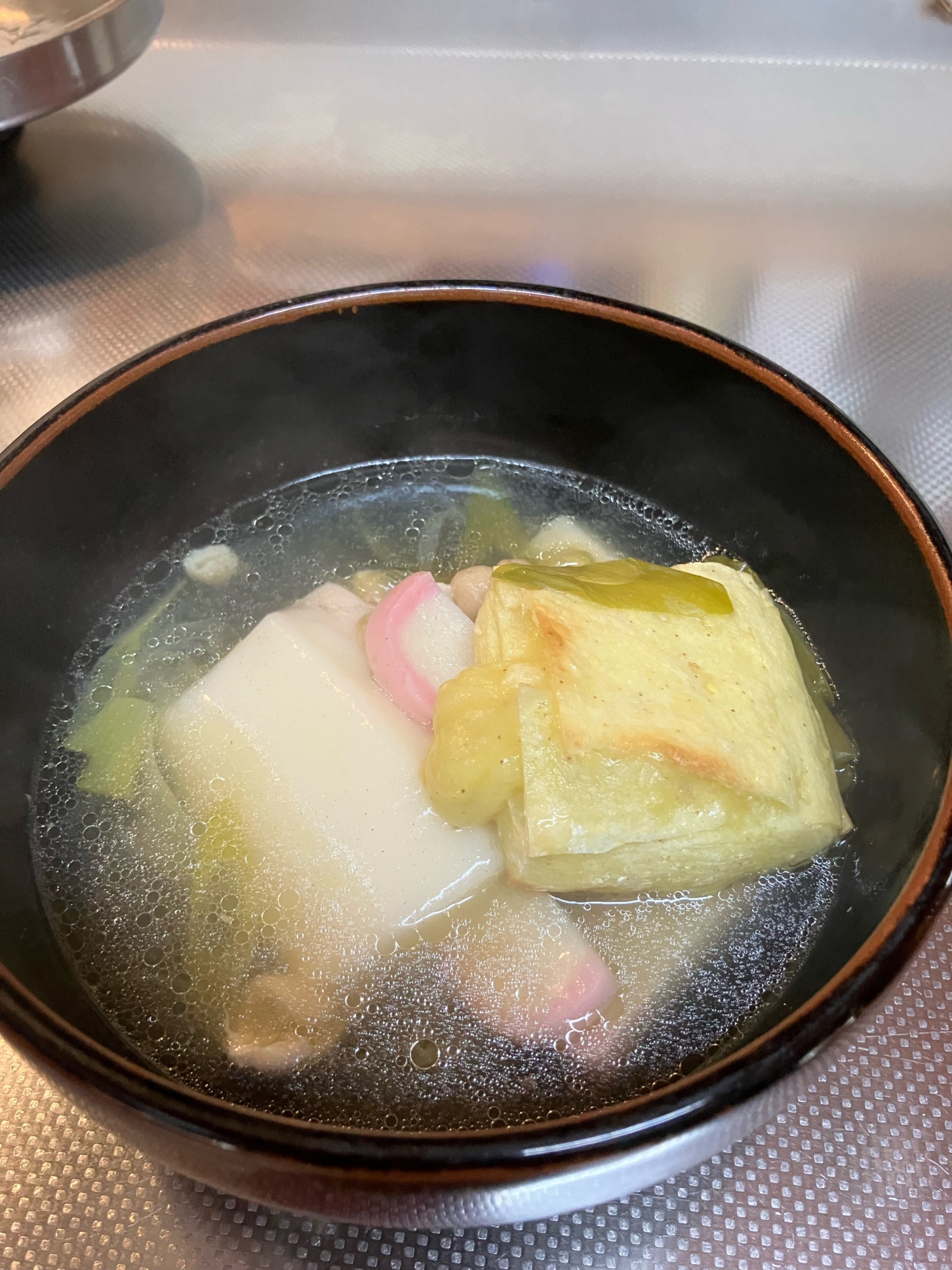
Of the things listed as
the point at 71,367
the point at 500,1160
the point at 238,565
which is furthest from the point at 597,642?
the point at 71,367

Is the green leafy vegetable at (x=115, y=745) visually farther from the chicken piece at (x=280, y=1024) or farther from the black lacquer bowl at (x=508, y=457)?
the chicken piece at (x=280, y=1024)

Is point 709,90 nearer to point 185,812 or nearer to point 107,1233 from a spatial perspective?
point 185,812

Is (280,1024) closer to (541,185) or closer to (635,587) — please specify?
(635,587)

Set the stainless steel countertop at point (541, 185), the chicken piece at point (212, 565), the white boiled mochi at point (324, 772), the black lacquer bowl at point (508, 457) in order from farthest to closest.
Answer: the stainless steel countertop at point (541, 185), the chicken piece at point (212, 565), the white boiled mochi at point (324, 772), the black lacquer bowl at point (508, 457)

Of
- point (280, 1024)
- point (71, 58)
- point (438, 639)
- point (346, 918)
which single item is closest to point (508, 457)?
point (438, 639)

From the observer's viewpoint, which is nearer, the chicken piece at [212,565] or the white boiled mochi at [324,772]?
the white boiled mochi at [324,772]

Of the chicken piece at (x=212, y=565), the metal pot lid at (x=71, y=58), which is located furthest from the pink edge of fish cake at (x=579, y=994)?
the metal pot lid at (x=71, y=58)

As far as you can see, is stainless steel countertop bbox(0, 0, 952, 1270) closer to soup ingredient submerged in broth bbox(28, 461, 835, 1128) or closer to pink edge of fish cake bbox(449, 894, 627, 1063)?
soup ingredient submerged in broth bbox(28, 461, 835, 1128)
